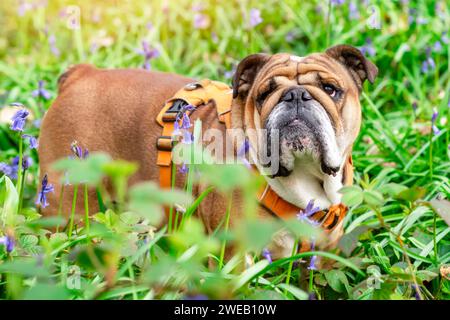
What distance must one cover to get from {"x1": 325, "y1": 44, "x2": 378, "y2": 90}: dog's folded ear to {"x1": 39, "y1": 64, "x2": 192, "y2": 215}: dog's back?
3.40 ft

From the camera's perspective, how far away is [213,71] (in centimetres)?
551

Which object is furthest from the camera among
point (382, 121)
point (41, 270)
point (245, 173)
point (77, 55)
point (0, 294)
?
point (77, 55)

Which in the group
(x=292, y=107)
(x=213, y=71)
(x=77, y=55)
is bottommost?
(x=292, y=107)

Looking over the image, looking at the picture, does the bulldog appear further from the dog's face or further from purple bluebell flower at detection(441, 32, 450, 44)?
purple bluebell flower at detection(441, 32, 450, 44)

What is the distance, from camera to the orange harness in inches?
133

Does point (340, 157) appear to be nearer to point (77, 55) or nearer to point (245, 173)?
point (245, 173)

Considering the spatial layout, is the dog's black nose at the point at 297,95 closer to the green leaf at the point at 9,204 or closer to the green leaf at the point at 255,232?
the green leaf at the point at 9,204

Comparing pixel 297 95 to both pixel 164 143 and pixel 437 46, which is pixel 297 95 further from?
pixel 437 46

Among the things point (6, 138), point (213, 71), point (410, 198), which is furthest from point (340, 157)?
point (6, 138)

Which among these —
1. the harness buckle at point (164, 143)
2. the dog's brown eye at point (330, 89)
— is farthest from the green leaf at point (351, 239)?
the harness buckle at point (164, 143)

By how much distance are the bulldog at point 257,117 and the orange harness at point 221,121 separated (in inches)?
1.5

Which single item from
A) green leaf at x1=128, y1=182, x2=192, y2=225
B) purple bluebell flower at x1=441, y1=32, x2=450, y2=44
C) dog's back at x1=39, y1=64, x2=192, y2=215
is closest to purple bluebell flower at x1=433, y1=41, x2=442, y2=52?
purple bluebell flower at x1=441, y1=32, x2=450, y2=44

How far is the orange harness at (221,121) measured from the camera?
338 cm

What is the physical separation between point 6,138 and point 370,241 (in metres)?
→ 3.12
